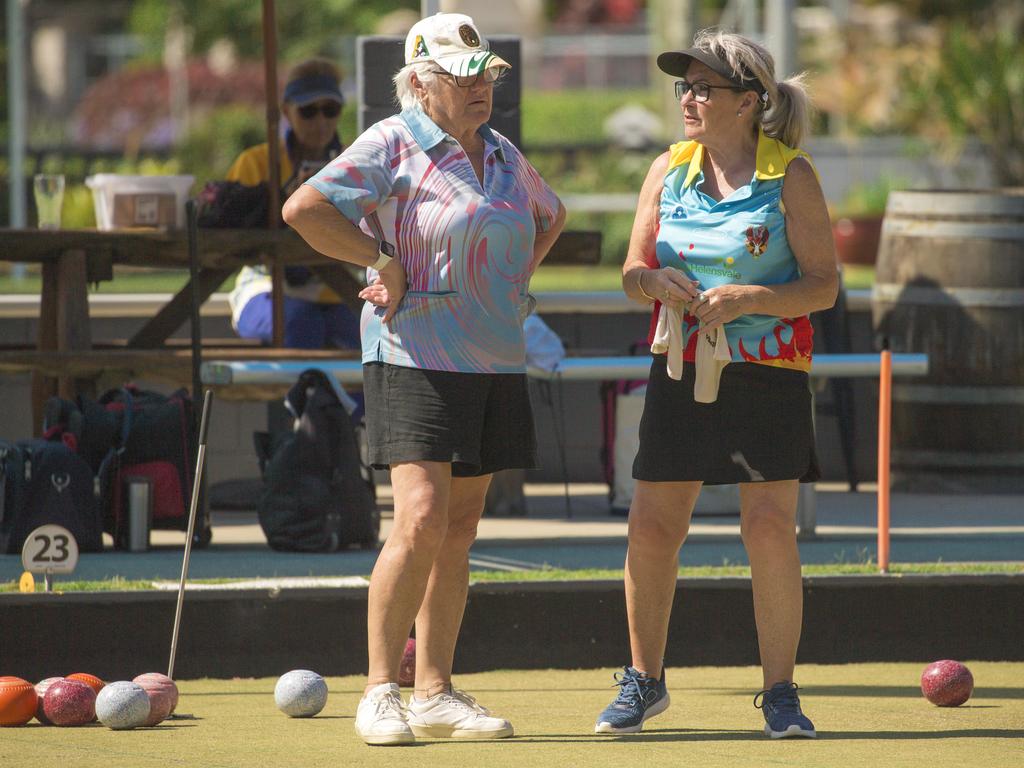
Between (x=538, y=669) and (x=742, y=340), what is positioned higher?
(x=742, y=340)

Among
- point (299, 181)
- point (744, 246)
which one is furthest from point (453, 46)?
point (299, 181)

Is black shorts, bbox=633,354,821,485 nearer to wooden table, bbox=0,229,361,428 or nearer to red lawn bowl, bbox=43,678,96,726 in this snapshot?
red lawn bowl, bbox=43,678,96,726

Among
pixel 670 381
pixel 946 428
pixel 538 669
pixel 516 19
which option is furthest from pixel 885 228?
pixel 516 19

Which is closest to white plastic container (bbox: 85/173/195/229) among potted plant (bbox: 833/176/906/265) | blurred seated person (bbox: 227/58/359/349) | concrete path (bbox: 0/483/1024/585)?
blurred seated person (bbox: 227/58/359/349)

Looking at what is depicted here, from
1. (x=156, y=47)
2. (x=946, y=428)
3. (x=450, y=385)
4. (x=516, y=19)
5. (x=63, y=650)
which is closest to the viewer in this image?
(x=450, y=385)

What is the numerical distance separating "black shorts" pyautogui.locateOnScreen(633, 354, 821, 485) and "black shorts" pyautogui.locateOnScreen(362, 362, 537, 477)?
0.33m

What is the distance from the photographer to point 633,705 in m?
4.66

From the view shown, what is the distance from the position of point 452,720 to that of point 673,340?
1.00m

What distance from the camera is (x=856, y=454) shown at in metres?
8.63

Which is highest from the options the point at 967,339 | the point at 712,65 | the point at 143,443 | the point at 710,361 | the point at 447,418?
the point at 712,65

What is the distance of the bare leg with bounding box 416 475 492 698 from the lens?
182 inches

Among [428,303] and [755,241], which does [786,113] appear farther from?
[428,303]

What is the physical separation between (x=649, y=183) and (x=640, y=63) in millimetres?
36807

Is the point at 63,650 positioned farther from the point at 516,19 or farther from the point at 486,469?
the point at 516,19
